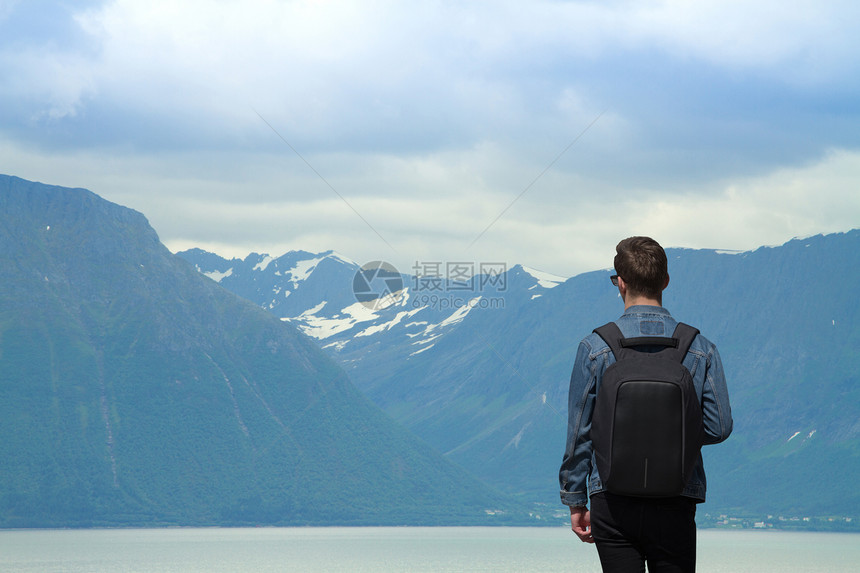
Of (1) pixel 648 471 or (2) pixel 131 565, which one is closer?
(1) pixel 648 471

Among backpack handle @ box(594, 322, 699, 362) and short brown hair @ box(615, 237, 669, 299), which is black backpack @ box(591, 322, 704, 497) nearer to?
backpack handle @ box(594, 322, 699, 362)

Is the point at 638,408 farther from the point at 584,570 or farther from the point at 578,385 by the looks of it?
the point at 584,570

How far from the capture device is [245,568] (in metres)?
168

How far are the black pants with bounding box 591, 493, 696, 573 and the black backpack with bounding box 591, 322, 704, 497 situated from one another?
169 mm

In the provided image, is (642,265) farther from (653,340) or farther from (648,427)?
(648,427)

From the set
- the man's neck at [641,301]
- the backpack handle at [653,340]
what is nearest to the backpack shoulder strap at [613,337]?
the backpack handle at [653,340]

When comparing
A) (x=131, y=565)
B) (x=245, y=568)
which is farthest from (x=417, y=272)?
(x=131, y=565)

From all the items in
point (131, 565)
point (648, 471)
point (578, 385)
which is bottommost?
point (131, 565)

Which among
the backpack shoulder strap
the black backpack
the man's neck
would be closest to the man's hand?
the black backpack

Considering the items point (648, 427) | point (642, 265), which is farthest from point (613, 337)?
point (648, 427)

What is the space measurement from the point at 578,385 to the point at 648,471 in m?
0.70

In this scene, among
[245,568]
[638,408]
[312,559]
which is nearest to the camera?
[638,408]

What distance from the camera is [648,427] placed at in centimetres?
669

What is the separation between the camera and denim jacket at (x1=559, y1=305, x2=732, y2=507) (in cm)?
698
